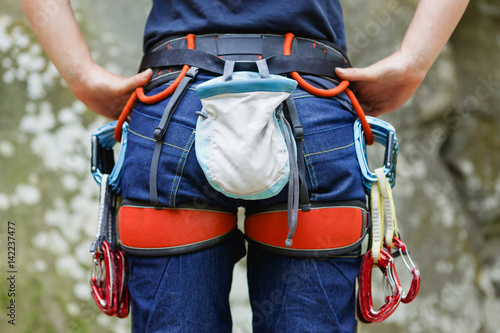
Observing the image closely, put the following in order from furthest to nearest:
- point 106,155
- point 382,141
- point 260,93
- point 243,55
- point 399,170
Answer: point 399,170 < point 106,155 < point 382,141 < point 243,55 < point 260,93

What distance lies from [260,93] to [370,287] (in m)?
0.42

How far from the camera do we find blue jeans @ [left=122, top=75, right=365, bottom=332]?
0.76 metres

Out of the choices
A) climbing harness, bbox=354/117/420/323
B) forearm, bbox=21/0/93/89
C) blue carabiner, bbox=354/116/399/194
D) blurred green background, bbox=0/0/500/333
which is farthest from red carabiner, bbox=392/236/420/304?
blurred green background, bbox=0/0/500/333

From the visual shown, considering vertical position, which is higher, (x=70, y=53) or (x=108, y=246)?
(x=70, y=53)

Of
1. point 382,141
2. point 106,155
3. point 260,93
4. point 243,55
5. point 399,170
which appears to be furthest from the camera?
point 399,170

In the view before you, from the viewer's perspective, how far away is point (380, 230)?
85 cm

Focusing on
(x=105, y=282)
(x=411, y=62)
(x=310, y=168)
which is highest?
(x=411, y=62)

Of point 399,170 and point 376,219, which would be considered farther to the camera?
point 399,170

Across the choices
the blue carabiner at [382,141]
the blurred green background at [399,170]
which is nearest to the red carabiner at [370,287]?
the blue carabiner at [382,141]

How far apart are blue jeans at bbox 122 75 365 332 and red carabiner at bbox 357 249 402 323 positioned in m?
0.04

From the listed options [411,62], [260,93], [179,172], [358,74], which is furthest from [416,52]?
[179,172]

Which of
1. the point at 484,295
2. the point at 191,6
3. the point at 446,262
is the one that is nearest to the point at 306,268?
the point at 191,6

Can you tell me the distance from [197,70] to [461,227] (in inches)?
78.3

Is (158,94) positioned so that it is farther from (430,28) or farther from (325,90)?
(430,28)
